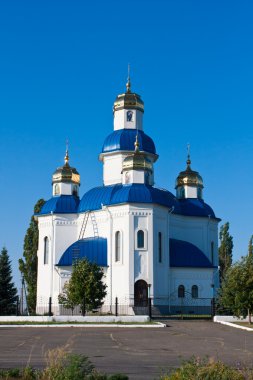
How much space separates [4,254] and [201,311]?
52.7 feet

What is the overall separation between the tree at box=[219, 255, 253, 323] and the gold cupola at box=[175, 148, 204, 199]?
17276 millimetres

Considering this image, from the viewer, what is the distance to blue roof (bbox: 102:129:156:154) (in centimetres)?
4519

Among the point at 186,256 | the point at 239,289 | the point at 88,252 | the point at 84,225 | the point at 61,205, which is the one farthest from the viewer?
the point at 61,205

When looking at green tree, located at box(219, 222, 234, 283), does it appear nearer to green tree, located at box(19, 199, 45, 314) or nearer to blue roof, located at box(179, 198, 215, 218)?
blue roof, located at box(179, 198, 215, 218)

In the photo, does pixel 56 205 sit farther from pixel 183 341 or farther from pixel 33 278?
pixel 183 341

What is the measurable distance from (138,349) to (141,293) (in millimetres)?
22783

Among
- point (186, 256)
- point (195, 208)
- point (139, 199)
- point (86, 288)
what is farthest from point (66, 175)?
point (86, 288)

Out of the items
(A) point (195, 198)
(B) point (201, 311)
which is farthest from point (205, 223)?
(B) point (201, 311)

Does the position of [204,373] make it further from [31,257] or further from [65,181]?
[31,257]

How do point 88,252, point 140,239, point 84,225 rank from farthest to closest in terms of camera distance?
point 84,225 → point 88,252 → point 140,239

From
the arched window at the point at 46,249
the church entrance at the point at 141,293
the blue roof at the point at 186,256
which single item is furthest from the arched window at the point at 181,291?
the arched window at the point at 46,249

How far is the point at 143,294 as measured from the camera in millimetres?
39094

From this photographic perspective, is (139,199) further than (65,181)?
No

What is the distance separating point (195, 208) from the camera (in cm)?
4688
